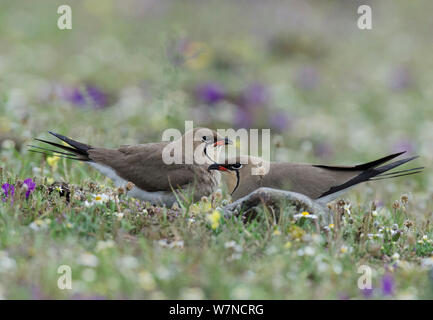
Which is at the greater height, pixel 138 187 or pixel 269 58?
pixel 269 58

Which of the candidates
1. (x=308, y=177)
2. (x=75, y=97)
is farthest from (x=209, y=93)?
(x=308, y=177)

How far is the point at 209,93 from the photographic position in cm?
1083

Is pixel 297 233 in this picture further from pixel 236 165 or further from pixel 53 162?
pixel 53 162

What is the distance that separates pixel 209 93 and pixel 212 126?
102cm

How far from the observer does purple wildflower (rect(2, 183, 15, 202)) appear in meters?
4.47

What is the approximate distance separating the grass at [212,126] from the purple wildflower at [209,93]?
0.11m

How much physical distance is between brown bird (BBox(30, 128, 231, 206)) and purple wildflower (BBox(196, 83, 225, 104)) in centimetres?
550

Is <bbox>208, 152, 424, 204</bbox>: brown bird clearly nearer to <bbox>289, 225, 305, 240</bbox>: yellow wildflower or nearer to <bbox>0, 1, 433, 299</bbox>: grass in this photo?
<bbox>0, 1, 433, 299</bbox>: grass

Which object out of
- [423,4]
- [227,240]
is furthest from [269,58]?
[227,240]

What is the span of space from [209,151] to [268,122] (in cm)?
545

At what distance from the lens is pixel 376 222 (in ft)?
15.5

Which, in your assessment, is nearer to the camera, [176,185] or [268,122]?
[176,185]

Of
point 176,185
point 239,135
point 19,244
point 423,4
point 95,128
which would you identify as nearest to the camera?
point 19,244
